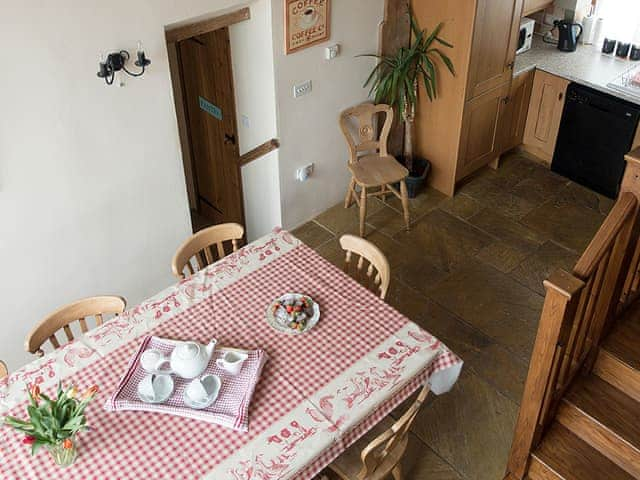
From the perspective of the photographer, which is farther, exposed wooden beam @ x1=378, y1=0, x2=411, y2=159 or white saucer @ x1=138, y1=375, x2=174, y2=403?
exposed wooden beam @ x1=378, y1=0, x2=411, y2=159

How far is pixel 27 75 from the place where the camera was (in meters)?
3.76

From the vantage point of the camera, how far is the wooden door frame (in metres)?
4.42

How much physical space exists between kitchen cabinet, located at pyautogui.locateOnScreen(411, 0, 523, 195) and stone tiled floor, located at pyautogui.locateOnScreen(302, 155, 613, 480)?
0.35 m

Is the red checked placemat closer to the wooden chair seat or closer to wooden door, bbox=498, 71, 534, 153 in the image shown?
the wooden chair seat

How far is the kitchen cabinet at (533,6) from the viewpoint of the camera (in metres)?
6.09

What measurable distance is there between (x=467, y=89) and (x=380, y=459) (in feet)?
11.0

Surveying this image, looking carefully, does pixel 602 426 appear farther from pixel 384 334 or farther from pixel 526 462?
pixel 384 334

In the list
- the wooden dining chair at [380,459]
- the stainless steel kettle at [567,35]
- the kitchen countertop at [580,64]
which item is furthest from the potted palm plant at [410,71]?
the wooden dining chair at [380,459]

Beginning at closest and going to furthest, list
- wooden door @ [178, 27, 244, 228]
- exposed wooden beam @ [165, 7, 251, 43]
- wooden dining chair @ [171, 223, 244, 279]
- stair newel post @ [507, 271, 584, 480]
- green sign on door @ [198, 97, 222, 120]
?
stair newel post @ [507, 271, 584, 480]
wooden dining chair @ [171, 223, 244, 279]
exposed wooden beam @ [165, 7, 251, 43]
wooden door @ [178, 27, 244, 228]
green sign on door @ [198, 97, 222, 120]

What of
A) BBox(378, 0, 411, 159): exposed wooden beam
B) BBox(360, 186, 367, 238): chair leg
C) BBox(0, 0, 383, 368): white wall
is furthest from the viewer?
BBox(360, 186, 367, 238): chair leg

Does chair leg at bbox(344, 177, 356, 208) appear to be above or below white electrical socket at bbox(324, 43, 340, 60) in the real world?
below

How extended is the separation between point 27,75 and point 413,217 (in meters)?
3.41

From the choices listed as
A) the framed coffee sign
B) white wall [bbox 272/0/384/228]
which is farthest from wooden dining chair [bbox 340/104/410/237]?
the framed coffee sign

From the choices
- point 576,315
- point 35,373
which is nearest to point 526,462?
point 576,315
